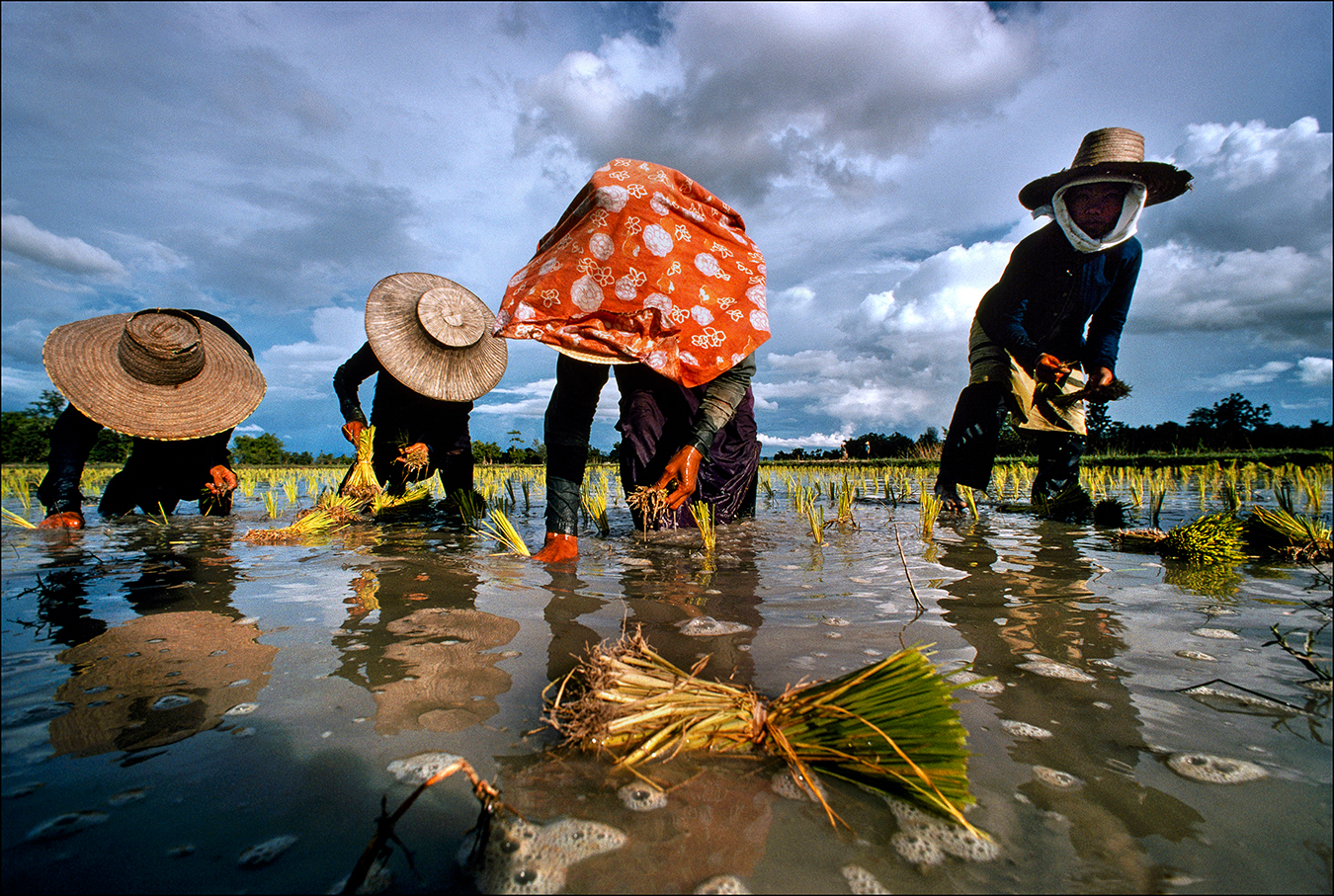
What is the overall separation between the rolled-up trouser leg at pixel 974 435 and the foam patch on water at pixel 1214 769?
4.07 m

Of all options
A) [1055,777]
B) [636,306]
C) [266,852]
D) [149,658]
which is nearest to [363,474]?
[636,306]

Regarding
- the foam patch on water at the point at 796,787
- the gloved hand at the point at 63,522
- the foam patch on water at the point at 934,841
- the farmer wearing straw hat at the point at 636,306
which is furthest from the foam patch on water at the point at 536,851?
the gloved hand at the point at 63,522

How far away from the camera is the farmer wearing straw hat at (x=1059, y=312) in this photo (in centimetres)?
422

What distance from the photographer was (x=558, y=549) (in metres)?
2.88

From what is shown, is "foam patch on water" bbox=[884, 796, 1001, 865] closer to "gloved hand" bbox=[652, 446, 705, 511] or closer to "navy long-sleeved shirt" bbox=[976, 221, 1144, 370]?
"gloved hand" bbox=[652, 446, 705, 511]

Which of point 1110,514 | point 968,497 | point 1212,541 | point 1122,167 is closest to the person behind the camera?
point 1212,541

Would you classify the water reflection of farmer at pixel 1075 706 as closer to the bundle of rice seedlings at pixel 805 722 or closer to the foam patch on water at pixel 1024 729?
the foam patch on water at pixel 1024 729

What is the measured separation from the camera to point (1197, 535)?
2.49 metres

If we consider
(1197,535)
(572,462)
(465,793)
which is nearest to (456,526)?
(572,462)

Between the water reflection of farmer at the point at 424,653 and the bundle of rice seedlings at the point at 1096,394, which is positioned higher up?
the bundle of rice seedlings at the point at 1096,394

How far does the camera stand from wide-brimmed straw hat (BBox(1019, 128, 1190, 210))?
13.4 ft

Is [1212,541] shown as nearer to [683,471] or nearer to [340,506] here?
[683,471]

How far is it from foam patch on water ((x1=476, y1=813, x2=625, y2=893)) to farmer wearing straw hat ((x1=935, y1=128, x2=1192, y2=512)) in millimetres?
4754

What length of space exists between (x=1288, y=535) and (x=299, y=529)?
202 inches
